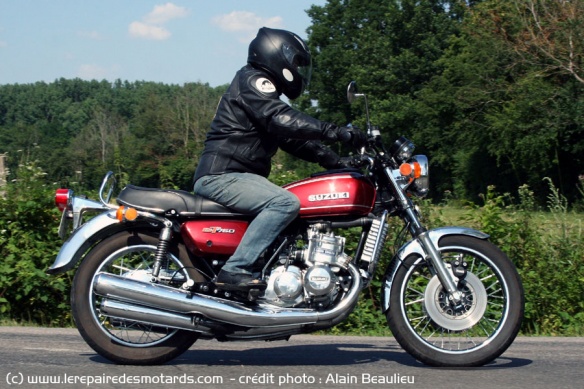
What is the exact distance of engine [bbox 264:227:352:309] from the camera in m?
4.85

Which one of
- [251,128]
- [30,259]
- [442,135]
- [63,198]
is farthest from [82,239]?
[442,135]

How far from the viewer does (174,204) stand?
4.99 metres

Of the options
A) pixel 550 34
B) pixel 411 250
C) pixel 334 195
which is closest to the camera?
pixel 334 195

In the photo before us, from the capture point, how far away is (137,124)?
74.6 meters

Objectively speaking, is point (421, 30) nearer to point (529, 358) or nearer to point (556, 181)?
point (556, 181)

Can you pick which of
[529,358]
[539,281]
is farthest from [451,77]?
[529,358]

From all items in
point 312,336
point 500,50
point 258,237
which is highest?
point 500,50

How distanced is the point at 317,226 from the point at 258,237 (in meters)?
0.38

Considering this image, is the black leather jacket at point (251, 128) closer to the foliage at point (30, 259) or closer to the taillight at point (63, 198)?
the taillight at point (63, 198)

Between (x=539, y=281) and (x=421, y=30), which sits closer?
(x=539, y=281)

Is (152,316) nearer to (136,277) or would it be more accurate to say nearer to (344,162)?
(136,277)

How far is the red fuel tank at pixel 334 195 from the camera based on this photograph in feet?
16.1

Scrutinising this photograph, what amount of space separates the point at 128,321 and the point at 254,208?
3.41 ft

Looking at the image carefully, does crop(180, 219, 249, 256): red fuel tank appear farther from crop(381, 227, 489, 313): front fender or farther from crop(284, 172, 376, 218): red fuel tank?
A: crop(381, 227, 489, 313): front fender
